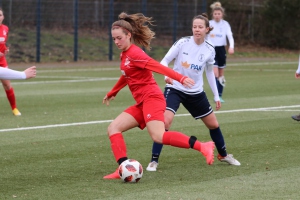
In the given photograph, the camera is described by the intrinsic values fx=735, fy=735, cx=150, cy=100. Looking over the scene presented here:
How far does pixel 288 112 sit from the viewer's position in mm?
14430

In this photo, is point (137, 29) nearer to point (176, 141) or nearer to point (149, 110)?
point (149, 110)

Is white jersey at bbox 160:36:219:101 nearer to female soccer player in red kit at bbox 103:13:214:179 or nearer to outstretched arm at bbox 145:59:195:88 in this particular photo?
female soccer player in red kit at bbox 103:13:214:179

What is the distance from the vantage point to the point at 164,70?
25.5ft

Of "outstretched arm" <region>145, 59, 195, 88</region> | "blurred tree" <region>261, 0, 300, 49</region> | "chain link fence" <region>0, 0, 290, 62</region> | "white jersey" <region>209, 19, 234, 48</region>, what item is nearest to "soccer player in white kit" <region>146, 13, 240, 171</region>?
"outstretched arm" <region>145, 59, 195, 88</region>

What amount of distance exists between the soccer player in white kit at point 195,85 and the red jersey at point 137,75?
0.64 m

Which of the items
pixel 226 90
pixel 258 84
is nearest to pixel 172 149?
pixel 226 90

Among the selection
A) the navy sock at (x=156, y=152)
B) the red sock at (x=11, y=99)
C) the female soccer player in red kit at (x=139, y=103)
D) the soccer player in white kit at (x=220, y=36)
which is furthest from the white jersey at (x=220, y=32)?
the female soccer player in red kit at (x=139, y=103)

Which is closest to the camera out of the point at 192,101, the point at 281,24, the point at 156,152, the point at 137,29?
the point at 137,29

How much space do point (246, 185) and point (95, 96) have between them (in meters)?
10.3

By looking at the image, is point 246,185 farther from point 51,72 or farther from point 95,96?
point 51,72

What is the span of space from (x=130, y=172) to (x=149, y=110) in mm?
739

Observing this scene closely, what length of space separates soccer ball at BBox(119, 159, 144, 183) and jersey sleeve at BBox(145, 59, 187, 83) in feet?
3.39

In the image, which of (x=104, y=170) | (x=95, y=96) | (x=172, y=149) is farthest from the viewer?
(x=95, y=96)

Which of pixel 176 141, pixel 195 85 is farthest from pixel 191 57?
pixel 176 141
